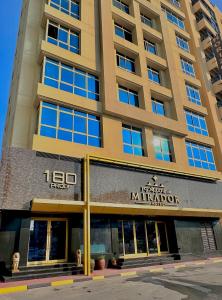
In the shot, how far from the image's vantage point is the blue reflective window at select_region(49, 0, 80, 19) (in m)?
18.2

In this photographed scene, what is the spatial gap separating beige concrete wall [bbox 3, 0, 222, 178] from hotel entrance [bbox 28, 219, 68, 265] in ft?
13.1

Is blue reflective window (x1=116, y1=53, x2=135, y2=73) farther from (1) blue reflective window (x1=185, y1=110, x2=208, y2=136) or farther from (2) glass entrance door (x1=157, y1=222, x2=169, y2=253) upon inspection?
(2) glass entrance door (x1=157, y1=222, x2=169, y2=253)

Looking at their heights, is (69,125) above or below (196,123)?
below

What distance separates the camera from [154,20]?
2556cm

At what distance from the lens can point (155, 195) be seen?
1580 centimetres

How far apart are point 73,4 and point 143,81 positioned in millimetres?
8591

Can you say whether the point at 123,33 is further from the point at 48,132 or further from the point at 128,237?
the point at 128,237

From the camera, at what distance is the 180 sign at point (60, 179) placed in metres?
12.1

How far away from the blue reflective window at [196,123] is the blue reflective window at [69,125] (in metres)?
10.6

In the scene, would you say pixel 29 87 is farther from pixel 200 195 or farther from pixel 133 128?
pixel 200 195

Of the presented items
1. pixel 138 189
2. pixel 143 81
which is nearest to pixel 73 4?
pixel 143 81

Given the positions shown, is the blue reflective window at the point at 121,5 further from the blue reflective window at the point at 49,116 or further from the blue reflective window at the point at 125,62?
the blue reflective window at the point at 49,116

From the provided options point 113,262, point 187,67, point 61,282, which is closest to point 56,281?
point 61,282

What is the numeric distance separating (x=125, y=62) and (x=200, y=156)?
1094 centimetres
